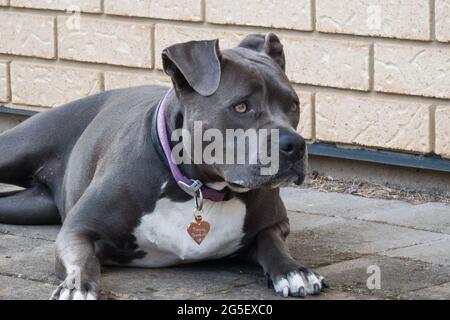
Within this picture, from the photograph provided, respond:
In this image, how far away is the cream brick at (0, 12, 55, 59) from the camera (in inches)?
354

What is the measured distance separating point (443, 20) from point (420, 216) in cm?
121

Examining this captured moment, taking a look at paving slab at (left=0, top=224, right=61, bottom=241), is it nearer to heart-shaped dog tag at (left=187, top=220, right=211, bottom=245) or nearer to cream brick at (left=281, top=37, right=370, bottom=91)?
heart-shaped dog tag at (left=187, top=220, right=211, bottom=245)

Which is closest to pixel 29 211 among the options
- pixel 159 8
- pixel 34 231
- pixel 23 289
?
pixel 34 231

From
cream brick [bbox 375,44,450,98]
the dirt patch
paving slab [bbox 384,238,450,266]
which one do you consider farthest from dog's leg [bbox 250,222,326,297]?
cream brick [bbox 375,44,450,98]

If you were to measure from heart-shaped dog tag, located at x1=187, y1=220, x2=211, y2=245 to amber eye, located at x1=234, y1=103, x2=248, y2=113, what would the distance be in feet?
1.96

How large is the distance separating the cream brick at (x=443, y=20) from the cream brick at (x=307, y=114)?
1.04 metres

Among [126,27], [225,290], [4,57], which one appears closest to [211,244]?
[225,290]

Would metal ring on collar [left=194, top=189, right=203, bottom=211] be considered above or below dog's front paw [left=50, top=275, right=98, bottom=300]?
above

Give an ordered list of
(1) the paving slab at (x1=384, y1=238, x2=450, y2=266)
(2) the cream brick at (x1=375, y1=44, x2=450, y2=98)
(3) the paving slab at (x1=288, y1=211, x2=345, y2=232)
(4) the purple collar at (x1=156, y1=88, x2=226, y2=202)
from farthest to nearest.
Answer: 1. (2) the cream brick at (x1=375, y1=44, x2=450, y2=98)
2. (3) the paving slab at (x1=288, y1=211, x2=345, y2=232)
3. (1) the paving slab at (x1=384, y1=238, x2=450, y2=266)
4. (4) the purple collar at (x1=156, y1=88, x2=226, y2=202)

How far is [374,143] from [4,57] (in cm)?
327

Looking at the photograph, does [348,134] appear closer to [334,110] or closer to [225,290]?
[334,110]

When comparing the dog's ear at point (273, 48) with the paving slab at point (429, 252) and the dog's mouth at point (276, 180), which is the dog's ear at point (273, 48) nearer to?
the dog's mouth at point (276, 180)

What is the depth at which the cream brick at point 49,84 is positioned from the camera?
8.82m

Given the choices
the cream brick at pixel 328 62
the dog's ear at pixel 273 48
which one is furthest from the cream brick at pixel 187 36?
the dog's ear at pixel 273 48
